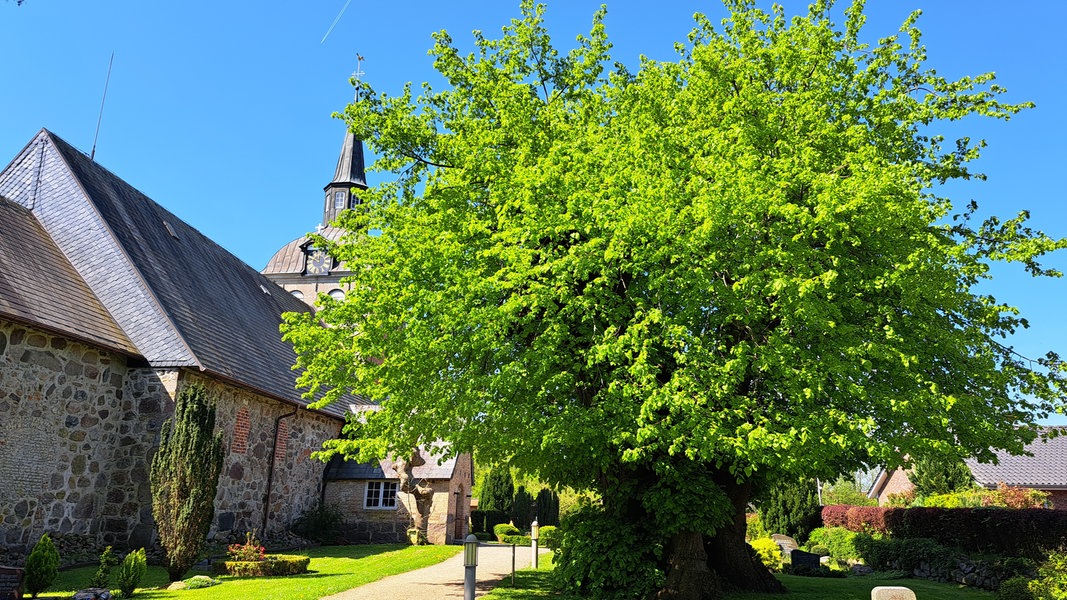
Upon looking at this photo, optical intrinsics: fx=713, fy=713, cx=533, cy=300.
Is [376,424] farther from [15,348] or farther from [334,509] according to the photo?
[334,509]

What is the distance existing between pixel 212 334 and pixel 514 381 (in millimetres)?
12217

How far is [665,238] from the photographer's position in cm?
947

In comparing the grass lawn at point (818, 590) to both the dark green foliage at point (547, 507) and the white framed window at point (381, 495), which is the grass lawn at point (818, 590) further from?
the dark green foliage at point (547, 507)

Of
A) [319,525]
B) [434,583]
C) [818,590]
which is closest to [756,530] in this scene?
[818,590]

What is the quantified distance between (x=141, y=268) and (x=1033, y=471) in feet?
114

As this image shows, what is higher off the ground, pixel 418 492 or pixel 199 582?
pixel 418 492

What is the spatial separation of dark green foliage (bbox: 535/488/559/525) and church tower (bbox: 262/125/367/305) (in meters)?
15.5

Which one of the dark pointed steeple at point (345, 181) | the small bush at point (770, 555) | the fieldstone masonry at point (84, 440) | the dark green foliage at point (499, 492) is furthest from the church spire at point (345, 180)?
the small bush at point (770, 555)

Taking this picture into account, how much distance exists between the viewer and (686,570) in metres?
11.2

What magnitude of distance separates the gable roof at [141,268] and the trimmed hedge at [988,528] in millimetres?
18231

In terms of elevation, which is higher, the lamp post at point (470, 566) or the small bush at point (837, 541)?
the lamp post at point (470, 566)

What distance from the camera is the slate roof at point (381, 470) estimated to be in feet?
76.2

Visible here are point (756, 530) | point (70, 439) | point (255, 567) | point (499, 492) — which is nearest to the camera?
point (255, 567)

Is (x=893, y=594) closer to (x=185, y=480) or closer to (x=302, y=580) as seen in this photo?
(x=302, y=580)
